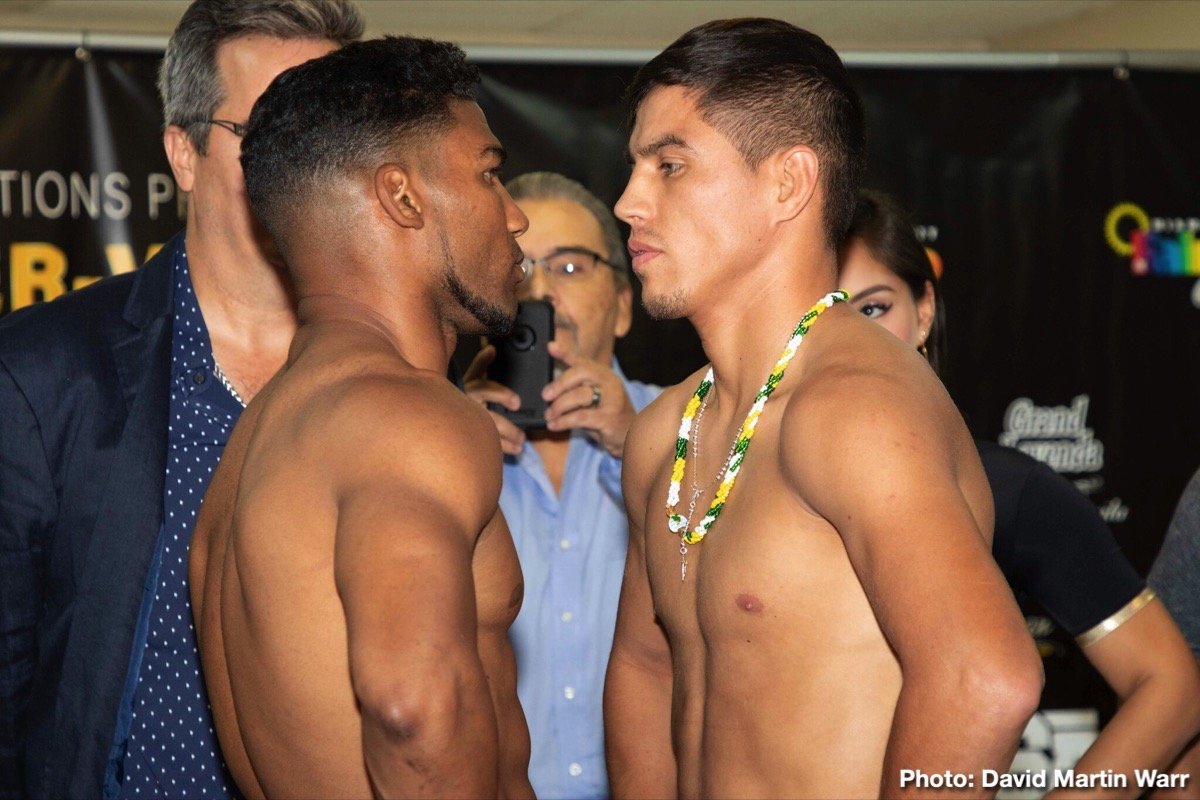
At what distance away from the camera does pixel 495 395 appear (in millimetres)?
2848

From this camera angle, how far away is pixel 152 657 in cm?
219

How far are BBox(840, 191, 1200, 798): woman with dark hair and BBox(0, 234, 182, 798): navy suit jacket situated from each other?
142cm

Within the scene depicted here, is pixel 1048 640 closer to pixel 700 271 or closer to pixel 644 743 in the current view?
pixel 644 743

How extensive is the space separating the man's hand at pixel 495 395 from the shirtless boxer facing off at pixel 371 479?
873 millimetres

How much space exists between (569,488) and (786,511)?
1.36 metres

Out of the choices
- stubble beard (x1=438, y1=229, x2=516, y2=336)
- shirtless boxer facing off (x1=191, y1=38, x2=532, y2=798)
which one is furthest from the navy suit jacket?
stubble beard (x1=438, y1=229, x2=516, y2=336)

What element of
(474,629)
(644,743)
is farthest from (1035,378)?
(474,629)

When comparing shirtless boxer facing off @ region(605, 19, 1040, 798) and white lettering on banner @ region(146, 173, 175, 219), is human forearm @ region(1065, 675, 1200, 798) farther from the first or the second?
white lettering on banner @ region(146, 173, 175, 219)

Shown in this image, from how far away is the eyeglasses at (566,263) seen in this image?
3.03 m

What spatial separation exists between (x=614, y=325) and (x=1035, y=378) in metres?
1.32

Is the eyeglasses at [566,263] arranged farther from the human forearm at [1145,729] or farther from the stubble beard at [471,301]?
the human forearm at [1145,729]

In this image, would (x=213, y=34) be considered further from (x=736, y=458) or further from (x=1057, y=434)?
(x=1057, y=434)

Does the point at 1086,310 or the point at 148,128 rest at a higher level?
the point at 148,128

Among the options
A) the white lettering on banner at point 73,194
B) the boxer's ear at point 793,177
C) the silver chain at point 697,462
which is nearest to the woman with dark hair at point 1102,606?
the silver chain at point 697,462
